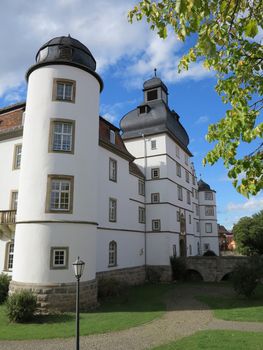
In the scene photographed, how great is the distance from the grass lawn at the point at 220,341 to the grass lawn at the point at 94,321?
296 centimetres

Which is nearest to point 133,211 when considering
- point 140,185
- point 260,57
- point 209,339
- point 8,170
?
point 140,185

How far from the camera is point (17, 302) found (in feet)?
42.1

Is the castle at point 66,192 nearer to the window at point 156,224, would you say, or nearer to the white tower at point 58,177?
the white tower at point 58,177

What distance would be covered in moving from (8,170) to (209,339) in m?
15.9

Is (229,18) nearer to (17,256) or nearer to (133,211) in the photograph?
(17,256)

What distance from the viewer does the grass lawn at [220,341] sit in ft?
30.9

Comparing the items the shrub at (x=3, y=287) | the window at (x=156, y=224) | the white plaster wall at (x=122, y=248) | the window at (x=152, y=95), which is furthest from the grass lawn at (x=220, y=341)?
the window at (x=152, y=95)

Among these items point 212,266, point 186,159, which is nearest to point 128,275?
point 212,266

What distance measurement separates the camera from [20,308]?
12742 mm

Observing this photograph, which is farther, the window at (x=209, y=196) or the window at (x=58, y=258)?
the window at (x=209, y=196)

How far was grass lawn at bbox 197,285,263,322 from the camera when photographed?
13.9m

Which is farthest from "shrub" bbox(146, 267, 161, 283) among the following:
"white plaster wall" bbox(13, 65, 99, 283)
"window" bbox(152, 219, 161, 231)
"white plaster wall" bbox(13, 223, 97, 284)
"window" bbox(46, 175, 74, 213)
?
"window" bbox(46, 175, 74, 213)

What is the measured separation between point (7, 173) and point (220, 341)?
53.1ft

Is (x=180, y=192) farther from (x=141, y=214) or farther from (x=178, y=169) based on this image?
(x=141, y=214)
